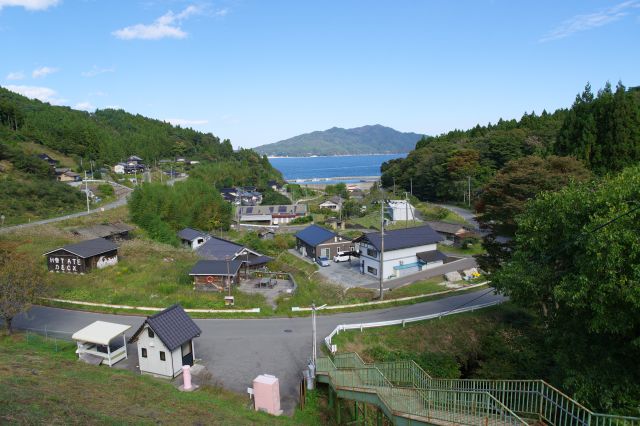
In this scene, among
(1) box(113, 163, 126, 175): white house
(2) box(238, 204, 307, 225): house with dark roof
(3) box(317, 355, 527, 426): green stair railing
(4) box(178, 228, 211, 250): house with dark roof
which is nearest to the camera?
(3) box(317, 355, 527, 426): green stair railing

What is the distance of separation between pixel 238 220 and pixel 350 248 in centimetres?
2403

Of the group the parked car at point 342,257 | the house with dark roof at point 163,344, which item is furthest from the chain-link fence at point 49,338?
the parked car at point 342,257

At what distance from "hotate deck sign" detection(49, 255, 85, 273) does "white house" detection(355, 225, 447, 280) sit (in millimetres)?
19004

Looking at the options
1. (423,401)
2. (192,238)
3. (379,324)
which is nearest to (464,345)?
(379,324)

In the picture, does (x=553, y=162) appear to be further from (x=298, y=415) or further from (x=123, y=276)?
(x=123, y=276)

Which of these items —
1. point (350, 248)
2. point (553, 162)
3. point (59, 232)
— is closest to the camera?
point (553, 162)

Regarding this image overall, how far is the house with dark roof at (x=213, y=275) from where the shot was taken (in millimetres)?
22062

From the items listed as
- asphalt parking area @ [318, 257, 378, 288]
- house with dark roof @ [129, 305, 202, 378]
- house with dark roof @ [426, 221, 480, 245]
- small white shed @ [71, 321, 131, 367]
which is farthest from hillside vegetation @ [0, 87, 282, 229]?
house with dark roof @ [129, 305, 202, 378]

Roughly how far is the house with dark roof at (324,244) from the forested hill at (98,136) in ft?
150

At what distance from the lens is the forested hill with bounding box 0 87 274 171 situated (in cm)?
6644

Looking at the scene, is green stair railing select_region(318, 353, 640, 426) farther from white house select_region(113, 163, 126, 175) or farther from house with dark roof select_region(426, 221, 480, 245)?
white house select_region(113, 163, 126, 175)

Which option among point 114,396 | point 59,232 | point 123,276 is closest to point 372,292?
point 123,276

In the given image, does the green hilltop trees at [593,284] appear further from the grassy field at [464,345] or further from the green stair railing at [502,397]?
the grassy field at [464,345]

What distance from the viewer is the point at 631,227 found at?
8.27 metres
